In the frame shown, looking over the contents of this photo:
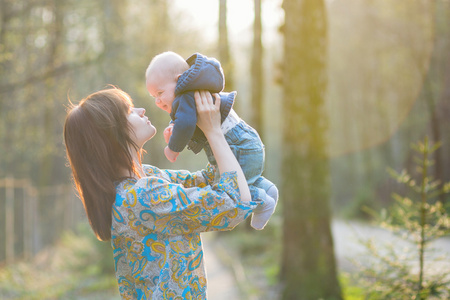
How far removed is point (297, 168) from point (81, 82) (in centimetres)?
1298

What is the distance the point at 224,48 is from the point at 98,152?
50.7 ft

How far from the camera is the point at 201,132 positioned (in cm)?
285

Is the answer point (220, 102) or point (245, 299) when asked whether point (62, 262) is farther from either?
point (220, 102)

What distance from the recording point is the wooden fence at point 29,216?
13039 mm

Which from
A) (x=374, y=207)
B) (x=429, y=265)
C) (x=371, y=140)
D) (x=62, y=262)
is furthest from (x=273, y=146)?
(x=429, y=265)

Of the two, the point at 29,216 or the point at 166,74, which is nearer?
the point at 166,74

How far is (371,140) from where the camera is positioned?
33469 mm

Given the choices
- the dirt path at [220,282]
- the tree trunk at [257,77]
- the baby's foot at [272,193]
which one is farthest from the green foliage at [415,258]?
the tree trunk at [257,77]

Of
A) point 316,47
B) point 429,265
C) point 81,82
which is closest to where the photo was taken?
point 429,265

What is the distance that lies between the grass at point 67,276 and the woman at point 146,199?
8063 mm

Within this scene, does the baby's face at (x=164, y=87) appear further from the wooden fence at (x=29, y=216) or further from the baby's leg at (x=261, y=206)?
the wooden fence at (x=29, y=216)

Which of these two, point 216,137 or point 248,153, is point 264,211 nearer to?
point 248,153

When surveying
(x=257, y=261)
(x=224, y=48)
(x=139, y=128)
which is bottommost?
(x=257, y=261)

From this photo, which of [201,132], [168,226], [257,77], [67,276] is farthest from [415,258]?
[257,77]
